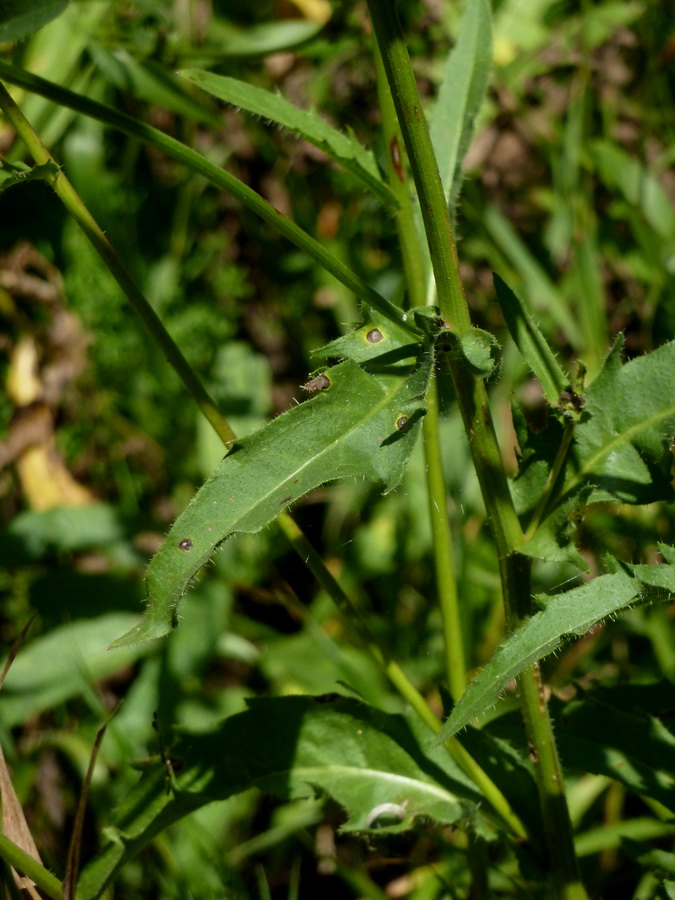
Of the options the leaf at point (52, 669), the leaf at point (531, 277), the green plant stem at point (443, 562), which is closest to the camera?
the green plant stem at point (443, 562)

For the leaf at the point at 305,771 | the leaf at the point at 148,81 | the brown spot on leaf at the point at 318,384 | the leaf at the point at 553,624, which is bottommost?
the leaf at the point at 305,771

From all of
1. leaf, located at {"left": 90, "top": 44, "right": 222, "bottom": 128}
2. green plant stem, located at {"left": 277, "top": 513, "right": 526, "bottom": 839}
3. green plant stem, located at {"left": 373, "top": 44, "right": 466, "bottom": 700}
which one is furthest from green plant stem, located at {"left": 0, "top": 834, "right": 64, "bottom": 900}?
leaf, located at {"left": 90, "top": 44, "right": 222, "bottom": 128}

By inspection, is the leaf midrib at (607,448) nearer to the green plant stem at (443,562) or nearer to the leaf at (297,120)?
the green plant stem at (443,562)

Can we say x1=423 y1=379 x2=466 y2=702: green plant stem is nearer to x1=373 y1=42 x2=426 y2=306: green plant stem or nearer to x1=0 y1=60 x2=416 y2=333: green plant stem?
x1=373 y1=42 x2=426 y2=306: green plant stem

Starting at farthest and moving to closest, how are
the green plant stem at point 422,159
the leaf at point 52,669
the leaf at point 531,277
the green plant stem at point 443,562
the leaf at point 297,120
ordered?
the leaf at point 531,277
the leaf at point 52,669
the green plant stem at point 443,562
the leaf at point 297,120
the green plant stem at point 422,159

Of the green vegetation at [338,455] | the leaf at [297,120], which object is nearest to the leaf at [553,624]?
the green vegetation at [338,455]

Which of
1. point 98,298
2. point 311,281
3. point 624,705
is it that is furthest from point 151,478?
point 624,705

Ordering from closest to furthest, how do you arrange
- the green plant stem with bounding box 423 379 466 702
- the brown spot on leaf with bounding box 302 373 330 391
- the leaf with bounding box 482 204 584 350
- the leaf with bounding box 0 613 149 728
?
the brown spot on leaf with bounding box 302 373 330 391 < the green plant stem with bounding box 423 379 466 702 < the leaf with bounding box 0 613 149 728 < the leaf with bounding box 482 204 584 350
